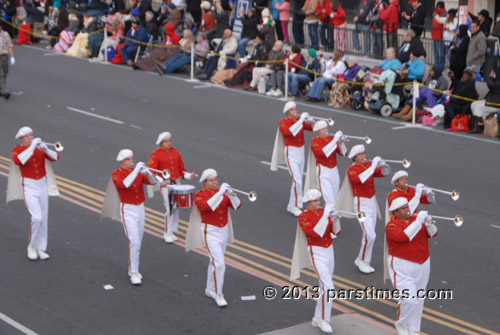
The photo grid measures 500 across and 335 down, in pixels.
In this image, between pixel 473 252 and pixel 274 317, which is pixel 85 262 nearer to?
pixel 274 317

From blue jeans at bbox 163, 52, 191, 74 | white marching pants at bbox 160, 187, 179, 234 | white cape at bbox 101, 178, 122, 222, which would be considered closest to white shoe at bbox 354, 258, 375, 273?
white marching pants at bbox 160, 187, 179, 234

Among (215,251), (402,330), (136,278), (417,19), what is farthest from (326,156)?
(417,19)

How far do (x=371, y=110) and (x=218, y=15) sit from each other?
9.03 m

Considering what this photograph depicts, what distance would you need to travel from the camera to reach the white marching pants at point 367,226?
12461 mm

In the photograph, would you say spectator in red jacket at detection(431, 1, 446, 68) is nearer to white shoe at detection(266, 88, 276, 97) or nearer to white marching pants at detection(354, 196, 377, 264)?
white shoe at detection(266, 88, 276, 97)

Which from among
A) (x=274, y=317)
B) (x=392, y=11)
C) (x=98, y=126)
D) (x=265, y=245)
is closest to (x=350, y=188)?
(x=265, y=245)

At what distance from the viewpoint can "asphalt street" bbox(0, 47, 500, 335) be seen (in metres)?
11.1

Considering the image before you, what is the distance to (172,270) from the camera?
12.7 metres

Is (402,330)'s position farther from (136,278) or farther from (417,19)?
(417,19)

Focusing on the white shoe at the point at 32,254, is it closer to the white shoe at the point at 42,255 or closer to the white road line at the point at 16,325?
the white shoe at the point at 42,255

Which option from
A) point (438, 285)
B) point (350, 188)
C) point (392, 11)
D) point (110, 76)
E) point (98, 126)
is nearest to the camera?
point (438, 285)

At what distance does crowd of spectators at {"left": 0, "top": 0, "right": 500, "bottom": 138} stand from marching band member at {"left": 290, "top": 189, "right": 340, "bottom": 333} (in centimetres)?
1054

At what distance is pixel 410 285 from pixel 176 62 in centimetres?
1845

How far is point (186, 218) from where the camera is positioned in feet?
49.3
